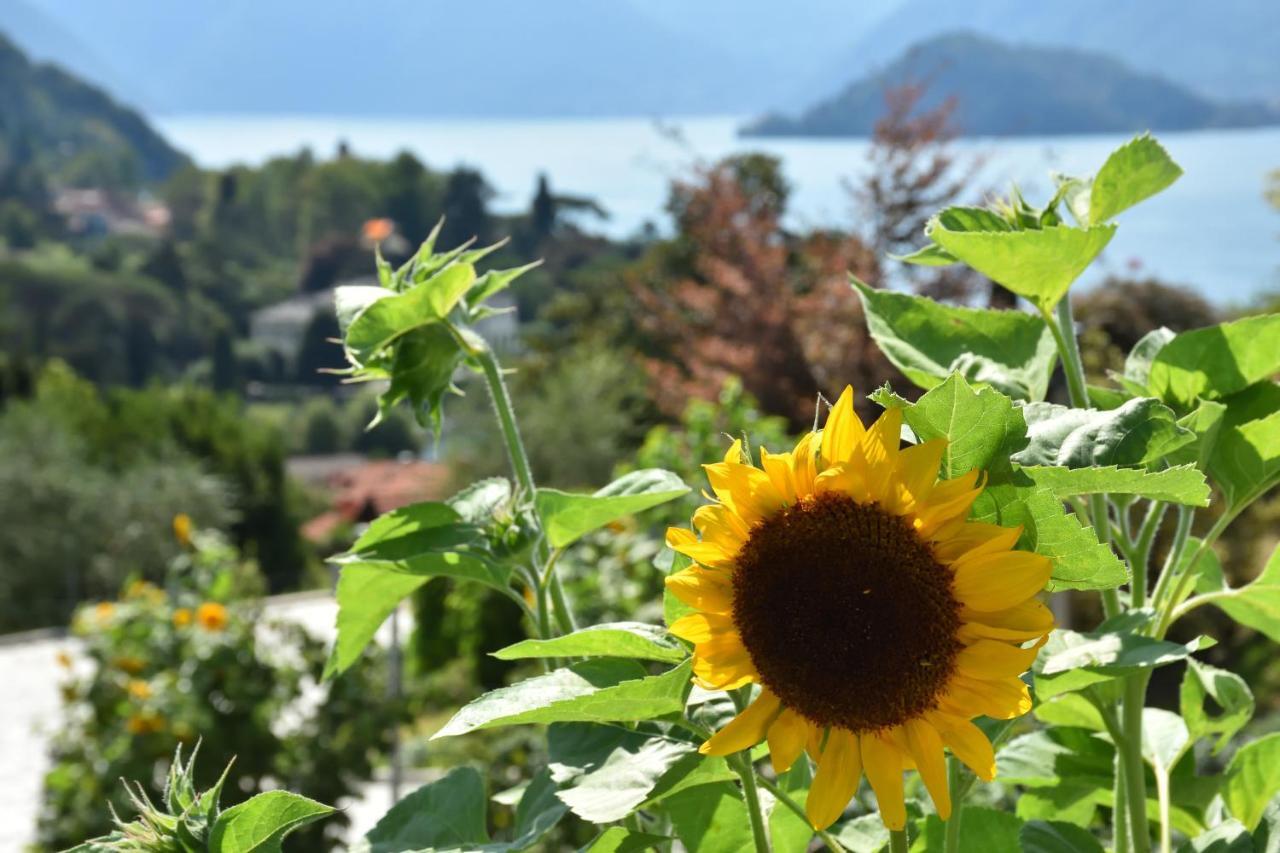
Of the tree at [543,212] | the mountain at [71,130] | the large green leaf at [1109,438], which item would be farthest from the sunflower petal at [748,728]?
the mountain at [71,130]

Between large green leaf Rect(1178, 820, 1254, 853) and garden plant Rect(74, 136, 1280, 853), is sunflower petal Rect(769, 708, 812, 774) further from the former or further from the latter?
large green leaf Rect(1178, 820, 1254, 853)

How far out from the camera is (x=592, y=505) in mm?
462

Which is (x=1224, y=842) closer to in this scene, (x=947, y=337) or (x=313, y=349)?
(x=947, y=337)

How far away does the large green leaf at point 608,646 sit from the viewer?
349 mm

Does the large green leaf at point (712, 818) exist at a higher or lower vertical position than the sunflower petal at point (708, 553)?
lower

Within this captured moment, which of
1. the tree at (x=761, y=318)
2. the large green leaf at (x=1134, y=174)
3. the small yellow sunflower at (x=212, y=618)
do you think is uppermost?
the large green leaf at (x=1134, y=174)

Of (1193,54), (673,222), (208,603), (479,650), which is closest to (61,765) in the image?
(208,603)

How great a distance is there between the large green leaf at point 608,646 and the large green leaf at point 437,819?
10cm

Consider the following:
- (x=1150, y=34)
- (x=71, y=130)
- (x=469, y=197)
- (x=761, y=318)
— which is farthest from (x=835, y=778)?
(x=71, y=130)

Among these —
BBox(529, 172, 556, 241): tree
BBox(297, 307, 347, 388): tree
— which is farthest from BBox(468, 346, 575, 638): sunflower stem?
BBox(529, 172, 556, 241): tree

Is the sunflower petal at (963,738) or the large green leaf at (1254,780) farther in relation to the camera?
the large green leaf at (1254,780)

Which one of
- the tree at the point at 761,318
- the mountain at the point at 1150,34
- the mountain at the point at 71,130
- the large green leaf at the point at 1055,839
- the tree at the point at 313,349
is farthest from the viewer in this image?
the mountain at the point at 71,130

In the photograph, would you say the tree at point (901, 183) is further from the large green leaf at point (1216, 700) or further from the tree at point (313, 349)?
the tree at point (313, 349)

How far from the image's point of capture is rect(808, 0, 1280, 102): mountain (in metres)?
38.5
